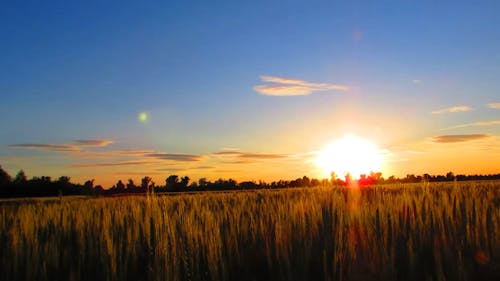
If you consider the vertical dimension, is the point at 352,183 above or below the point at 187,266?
above

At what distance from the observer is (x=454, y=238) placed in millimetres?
3311

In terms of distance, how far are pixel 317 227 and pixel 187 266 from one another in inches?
41.5

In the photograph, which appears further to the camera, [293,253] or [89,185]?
[89,185]

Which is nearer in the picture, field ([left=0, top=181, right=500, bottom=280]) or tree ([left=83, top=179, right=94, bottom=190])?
field ([left=0, top=181, right=500, bottom=280])

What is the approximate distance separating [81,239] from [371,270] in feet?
7.43

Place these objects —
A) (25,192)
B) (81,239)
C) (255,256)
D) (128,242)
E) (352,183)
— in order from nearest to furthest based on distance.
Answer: (255,256) → (128,242) → (81,239) → (352,183) → (25,192)

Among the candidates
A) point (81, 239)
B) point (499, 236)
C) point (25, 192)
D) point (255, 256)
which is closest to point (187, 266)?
point (255, 256)

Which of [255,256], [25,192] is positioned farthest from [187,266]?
[25,192]

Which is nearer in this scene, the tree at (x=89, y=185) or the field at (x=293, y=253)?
the field at (x=293, y=253)

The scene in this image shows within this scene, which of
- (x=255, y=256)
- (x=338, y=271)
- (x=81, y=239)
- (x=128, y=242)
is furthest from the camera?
(x=81, y=239)

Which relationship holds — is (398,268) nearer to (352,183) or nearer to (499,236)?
(499,236)

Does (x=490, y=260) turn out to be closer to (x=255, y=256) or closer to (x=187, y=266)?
(x=255, y=256)

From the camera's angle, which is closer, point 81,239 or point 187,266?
point 187,266

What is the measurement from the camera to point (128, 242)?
3.45 m
